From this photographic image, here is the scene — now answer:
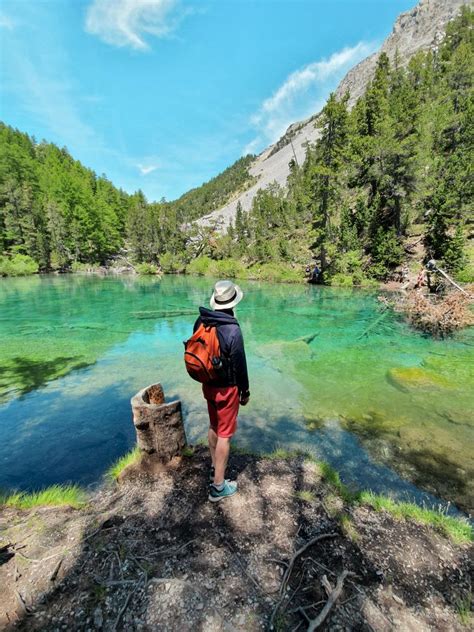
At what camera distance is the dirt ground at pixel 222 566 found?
2.25 metres

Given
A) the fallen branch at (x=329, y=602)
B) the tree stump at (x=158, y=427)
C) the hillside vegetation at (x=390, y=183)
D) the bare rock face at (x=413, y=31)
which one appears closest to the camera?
the fallen branch at (x=329, y=602)

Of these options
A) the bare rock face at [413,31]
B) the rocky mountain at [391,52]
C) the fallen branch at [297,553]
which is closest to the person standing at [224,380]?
the fallen branch at [297,553]

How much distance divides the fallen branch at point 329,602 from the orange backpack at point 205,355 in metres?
2.05

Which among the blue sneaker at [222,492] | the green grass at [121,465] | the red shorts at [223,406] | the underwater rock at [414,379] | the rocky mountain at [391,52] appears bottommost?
the underwater rock at [414,379]

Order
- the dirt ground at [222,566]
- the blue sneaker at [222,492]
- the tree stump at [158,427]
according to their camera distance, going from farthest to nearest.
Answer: the tree stump at [158,427] → the blue sneaker at [222,492] → the dirt ground at [222,566]

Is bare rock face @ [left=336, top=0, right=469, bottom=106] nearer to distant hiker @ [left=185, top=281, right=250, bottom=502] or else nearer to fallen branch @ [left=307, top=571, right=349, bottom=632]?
distant hiker @ [left=185, top=281, right=250, bottom=502]

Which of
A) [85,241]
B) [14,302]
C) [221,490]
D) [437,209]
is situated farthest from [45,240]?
[221,490]

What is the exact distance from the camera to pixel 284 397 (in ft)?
26.3

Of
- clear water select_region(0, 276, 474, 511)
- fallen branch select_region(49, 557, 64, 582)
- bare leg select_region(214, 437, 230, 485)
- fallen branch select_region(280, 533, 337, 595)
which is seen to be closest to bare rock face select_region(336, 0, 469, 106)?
clear water select_region(0, 276, 474, 511)

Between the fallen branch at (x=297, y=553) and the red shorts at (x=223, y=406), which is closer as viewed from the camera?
the fallen branch at (x=297, y=553)

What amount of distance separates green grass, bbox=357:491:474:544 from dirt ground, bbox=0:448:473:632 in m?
0.15

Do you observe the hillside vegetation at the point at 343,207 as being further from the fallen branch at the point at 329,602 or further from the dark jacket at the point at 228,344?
the fallen branch at the point at 329,602

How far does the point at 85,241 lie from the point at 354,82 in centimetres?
17263

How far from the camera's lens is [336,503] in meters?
3.62
